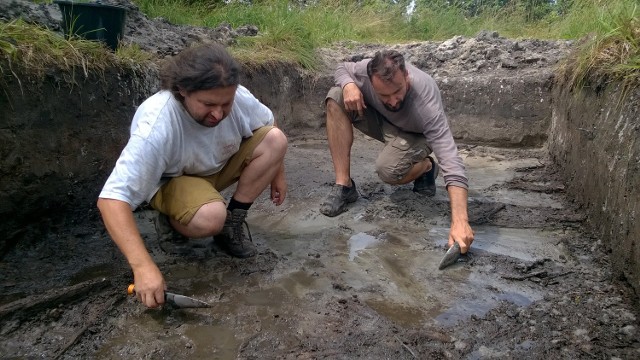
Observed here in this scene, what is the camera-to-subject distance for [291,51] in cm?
566

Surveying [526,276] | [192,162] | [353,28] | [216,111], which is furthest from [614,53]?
[353,28]

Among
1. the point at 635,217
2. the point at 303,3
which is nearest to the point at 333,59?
the point at 303,3

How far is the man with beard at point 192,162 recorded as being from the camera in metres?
1.96

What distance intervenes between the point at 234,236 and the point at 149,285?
2.84 ft

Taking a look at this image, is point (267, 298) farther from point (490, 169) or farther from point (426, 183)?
point (490, 169)

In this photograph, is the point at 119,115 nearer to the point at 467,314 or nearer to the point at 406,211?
the point at 406,211

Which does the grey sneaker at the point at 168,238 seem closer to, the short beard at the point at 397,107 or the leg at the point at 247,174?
the leg at the point at 247,174

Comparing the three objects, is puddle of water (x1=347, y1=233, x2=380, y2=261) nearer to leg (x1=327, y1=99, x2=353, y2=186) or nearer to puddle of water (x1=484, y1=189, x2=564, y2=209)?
leg (x1=327, y1=99, x2=353, y2=186)

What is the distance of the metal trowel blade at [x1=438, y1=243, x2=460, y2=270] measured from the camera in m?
2.72

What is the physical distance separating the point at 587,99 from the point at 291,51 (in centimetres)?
309

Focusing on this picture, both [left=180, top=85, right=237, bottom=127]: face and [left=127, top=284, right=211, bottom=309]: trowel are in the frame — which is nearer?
[left=127, top=284, right=211, bottom=309]: trowel

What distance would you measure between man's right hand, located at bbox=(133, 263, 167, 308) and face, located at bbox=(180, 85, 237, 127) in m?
0.70

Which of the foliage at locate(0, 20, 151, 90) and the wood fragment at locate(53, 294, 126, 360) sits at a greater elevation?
the foliage at locate(0, 20, 151, 90)

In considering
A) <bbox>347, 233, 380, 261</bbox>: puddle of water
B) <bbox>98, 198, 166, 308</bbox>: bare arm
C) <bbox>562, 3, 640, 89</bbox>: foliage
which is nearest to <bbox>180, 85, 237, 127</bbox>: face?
<bbox>98, 198, 166, 308</bbox>: bare arm
